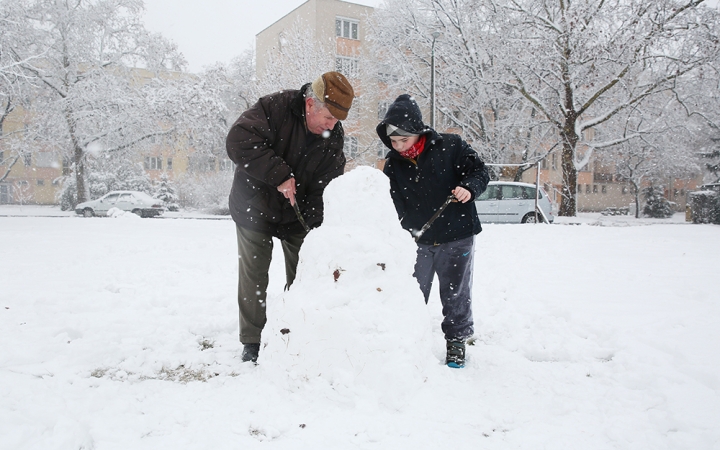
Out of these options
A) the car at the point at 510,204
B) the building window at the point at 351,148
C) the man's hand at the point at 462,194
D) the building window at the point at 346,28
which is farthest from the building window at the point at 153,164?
the man's hand at the point at 462,194

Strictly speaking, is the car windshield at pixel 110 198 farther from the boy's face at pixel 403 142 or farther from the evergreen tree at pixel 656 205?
the evergreen tree at pixel 656 205

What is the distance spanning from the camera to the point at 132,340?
11.3ft

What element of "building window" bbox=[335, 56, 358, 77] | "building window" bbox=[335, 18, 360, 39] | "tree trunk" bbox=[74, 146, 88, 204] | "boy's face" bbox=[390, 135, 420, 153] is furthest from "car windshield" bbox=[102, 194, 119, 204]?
"boy's face" bbox=[390, 135, 420, 153]

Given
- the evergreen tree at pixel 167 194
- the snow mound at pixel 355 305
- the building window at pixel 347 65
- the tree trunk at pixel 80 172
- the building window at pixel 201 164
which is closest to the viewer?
the snow mound at pixel 355 305

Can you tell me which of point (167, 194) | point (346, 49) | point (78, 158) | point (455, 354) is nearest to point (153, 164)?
point (167, 194)

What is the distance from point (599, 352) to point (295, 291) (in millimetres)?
2204

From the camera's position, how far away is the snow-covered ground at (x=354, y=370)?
2205 millimetres

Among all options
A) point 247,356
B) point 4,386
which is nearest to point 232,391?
point 247,356

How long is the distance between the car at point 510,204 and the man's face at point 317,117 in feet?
41.3

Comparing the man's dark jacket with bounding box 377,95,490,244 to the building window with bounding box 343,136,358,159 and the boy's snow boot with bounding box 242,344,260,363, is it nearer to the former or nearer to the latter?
the boy's snow boot with bounding box 242,344,260,363

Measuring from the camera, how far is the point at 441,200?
346 cm

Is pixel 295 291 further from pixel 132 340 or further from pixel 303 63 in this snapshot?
pixel 303 63

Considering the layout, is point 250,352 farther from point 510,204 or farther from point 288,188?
point 510,204

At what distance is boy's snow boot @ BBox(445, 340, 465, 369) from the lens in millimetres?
3152
